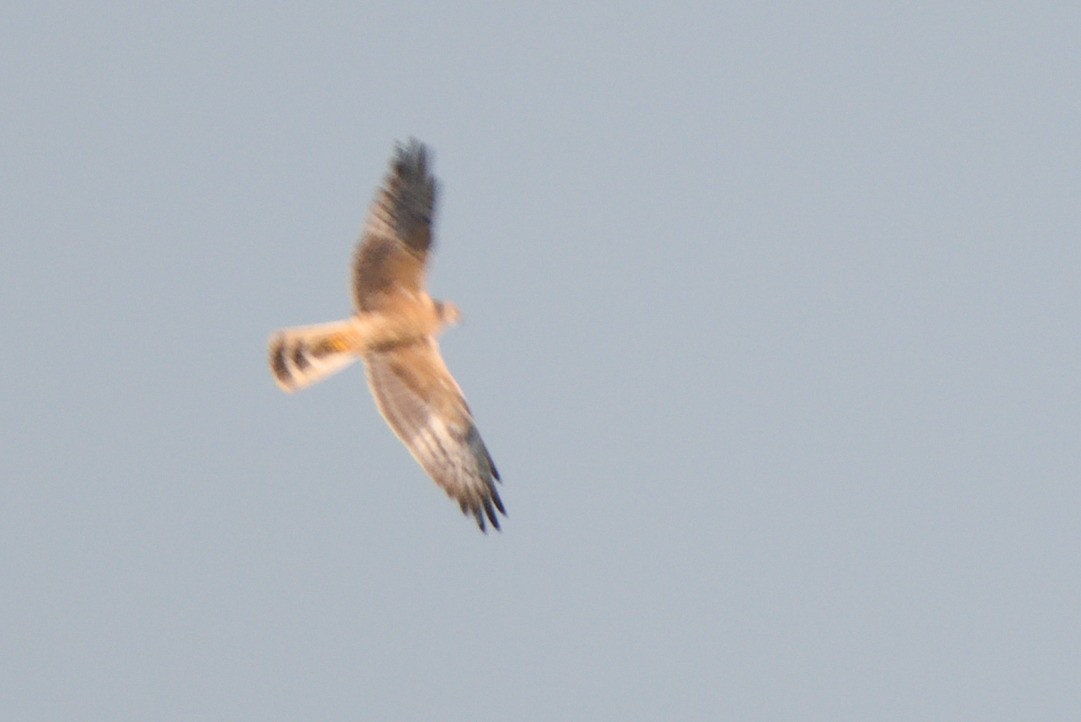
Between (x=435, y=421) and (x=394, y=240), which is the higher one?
A: (x=394, y=240)

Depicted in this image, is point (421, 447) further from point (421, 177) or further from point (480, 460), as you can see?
point (421, 177)

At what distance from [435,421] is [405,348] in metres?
0.54

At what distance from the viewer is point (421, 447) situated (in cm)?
1978

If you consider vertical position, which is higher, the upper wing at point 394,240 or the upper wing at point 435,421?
the upper wing at point 394,240

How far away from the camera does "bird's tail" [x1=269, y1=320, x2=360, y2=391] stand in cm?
1952

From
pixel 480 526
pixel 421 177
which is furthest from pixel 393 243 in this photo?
pixel 480 526

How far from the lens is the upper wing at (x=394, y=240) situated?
773 inches

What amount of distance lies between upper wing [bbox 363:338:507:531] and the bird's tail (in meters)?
0.38

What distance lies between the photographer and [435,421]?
19844 millimetres

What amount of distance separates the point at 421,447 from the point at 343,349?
0.85m

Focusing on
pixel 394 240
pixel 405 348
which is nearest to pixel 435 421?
pixel 405 348

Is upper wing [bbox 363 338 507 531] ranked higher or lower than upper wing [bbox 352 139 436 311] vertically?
lower

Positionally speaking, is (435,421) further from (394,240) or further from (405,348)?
(394,240)

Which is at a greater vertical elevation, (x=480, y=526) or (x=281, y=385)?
(x=281, y=385)
